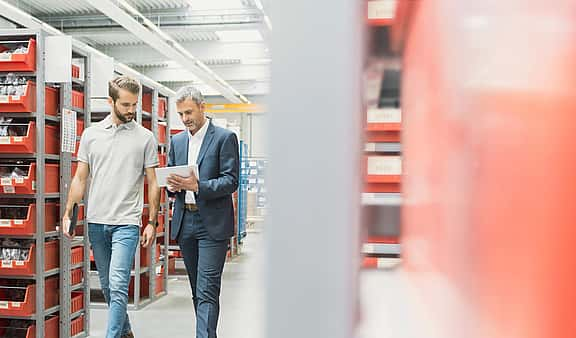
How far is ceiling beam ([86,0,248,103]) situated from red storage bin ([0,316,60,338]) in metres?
3.25

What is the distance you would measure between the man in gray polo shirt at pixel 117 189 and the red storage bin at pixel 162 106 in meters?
2.83

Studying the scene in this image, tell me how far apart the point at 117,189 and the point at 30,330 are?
125 centimetres

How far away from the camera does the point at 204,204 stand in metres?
3.42

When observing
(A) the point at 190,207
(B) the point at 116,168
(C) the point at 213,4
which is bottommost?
(A) the point at 190,207

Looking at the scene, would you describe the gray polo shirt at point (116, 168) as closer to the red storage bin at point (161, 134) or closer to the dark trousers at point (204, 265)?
the dark trousers at point (204, 265)

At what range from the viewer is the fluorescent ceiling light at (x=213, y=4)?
906 centimetres

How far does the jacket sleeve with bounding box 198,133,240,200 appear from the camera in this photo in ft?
11.1

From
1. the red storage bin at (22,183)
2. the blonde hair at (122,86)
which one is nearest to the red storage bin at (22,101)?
the red storage bin at (22,183)

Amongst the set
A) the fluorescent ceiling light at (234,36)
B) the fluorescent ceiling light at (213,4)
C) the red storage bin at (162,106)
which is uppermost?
the fluorescent ceiling light at (213,4)

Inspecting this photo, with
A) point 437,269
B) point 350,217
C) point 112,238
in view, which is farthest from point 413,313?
point 112,238

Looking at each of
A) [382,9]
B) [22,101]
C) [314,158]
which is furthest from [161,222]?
[314,158]

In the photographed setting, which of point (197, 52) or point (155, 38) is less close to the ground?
point (197, 52)

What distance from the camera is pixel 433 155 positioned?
0.54 metres

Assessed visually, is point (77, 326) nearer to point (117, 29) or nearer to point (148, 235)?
point (148, 235)
